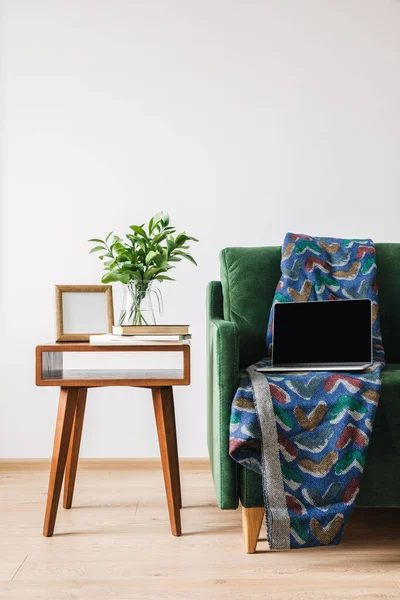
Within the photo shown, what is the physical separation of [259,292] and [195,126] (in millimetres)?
808

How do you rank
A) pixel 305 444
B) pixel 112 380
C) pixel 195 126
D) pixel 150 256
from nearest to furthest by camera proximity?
1. pixel 305 444
2. pixel 112 380
3. pixel 150 256
4. pixel 195 126

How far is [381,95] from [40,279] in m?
1.51

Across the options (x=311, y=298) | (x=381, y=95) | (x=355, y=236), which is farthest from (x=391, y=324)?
(x=381, y=95)

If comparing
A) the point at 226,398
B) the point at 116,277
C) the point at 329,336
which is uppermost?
the point at 116,277

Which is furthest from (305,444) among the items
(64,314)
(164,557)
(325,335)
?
(64,314)

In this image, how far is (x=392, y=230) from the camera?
8.11 feet

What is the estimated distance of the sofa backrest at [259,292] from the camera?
2.02 meters

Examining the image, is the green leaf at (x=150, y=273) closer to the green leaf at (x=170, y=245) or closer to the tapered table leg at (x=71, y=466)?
the green leaf at (x=170, y=245)

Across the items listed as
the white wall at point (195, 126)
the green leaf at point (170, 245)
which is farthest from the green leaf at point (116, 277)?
the white wall at point (195, 126)

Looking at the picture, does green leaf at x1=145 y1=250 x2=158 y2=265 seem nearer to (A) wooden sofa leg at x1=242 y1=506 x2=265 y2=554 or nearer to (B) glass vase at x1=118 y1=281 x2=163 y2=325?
(B) glass vase at x1=118 y1=281 x2=163 y2=325

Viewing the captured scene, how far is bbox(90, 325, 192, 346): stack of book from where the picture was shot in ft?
5.66

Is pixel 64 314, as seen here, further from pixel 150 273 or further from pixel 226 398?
pixel 226 398

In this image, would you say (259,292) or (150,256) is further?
(259,292)

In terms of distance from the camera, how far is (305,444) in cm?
153
